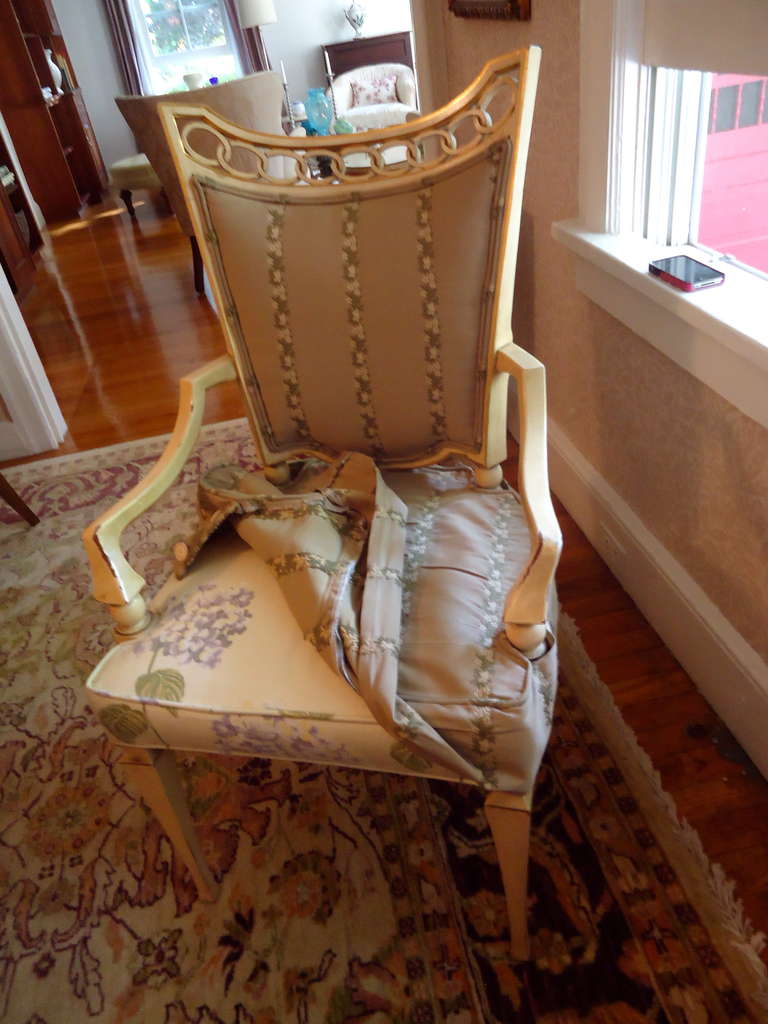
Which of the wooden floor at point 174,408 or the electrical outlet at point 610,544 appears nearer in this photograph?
the wooden floor at point 174,408

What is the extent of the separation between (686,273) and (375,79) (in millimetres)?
5182

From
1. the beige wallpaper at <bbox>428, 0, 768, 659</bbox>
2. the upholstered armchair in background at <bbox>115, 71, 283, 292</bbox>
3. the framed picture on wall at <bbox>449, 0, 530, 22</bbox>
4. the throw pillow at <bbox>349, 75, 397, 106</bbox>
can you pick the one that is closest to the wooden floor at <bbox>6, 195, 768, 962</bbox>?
the beige wallpaper at <bbox>428, 0, 768, 659</bbox>

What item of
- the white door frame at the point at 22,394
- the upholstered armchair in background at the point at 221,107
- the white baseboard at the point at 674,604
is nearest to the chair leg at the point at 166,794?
the white baseboard at the point at 674,604

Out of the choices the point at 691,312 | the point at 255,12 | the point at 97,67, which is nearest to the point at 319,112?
the point at 255,12

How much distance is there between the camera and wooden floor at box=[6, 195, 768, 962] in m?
1.12

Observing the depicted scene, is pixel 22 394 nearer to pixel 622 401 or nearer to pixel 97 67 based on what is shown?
pixel 622 401

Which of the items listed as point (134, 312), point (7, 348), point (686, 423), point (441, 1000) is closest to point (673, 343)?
point (686, 423)

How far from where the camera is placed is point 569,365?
1.54 metres

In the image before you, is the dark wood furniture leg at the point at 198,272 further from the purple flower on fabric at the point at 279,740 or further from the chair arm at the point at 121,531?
the purple flower on fabric at the point at 279,740

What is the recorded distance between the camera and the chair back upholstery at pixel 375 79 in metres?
5.25

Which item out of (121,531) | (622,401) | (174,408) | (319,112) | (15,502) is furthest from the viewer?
(319,112)

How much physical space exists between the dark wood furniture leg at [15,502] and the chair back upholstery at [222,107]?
4.44ft

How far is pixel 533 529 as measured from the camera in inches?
31.7

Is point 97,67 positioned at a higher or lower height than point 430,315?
higher
